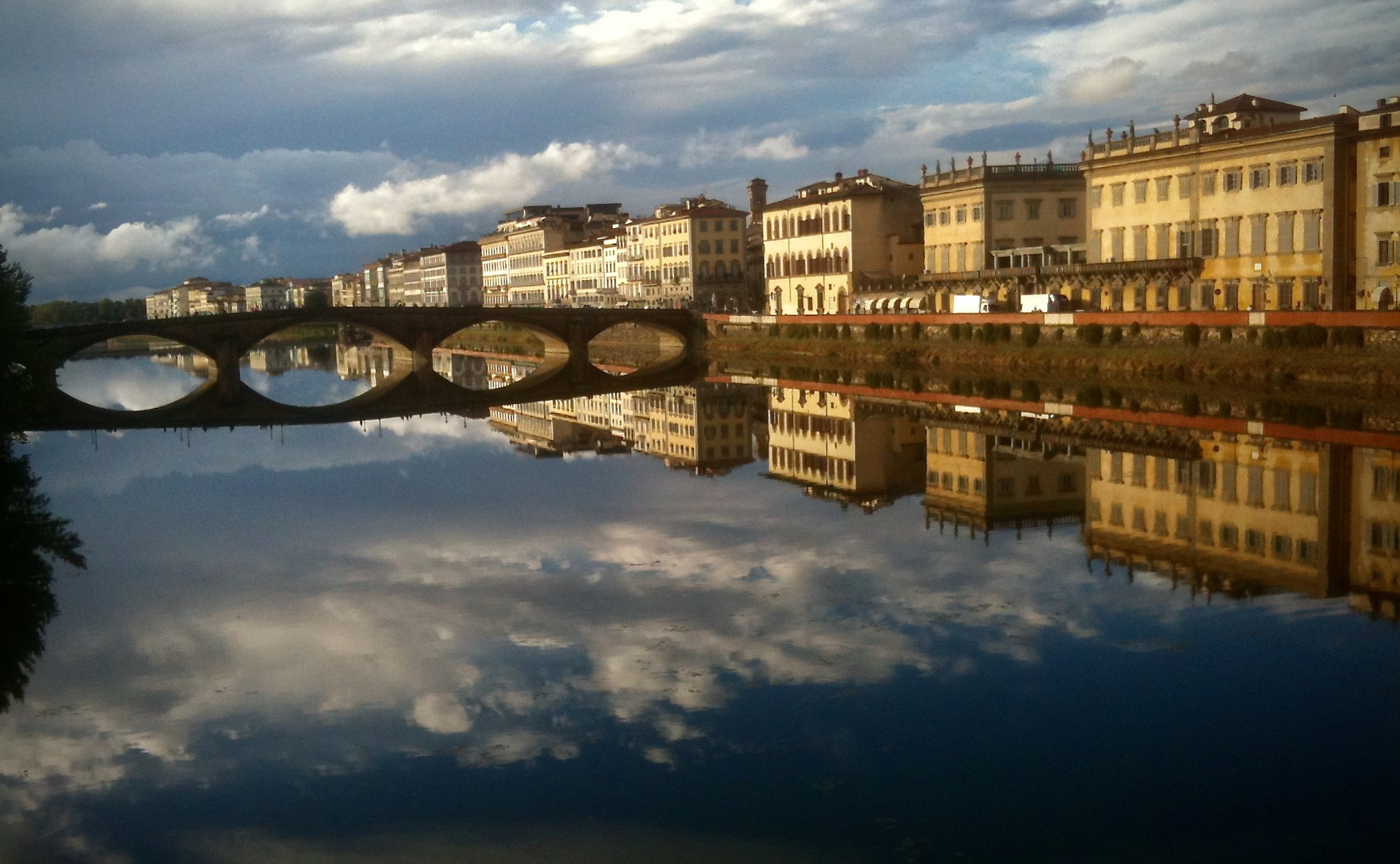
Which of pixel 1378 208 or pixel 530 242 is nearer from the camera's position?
pixel 1378 208

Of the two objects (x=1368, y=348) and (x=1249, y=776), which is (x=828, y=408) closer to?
(x=1368, y=348)

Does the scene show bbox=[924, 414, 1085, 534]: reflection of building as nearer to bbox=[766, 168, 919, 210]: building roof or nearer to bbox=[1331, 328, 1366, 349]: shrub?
bbox=[1331, 328, 1366, 349]: shrub

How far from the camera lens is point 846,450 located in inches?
1172

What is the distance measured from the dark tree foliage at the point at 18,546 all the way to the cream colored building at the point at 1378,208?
3111 cm

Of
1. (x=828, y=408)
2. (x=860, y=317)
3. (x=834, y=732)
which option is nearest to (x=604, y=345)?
(x=860, y=317)

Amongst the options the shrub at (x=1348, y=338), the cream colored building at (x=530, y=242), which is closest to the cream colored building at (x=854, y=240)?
the shrub at (x=1348, y=338)

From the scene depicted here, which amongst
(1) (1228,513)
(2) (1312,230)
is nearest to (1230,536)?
(1) (1228,513)

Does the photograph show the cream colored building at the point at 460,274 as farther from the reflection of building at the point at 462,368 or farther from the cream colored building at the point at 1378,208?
the cream colored building at the point at 1378,208

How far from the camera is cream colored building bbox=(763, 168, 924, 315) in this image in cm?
6150

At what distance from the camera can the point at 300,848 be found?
30.5 feet

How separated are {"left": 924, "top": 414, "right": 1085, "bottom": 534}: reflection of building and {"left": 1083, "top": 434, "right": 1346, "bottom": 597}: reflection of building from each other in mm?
447

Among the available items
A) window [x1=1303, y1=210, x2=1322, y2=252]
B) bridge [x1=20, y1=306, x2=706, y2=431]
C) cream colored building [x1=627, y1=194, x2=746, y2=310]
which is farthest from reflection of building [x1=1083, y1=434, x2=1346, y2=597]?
cream colored building [x1=627, y1=194, x2=746, y2=310]

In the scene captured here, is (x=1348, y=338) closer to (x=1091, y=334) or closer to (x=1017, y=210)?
(x=1091, y=334)

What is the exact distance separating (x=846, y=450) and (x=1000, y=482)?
6.34m
